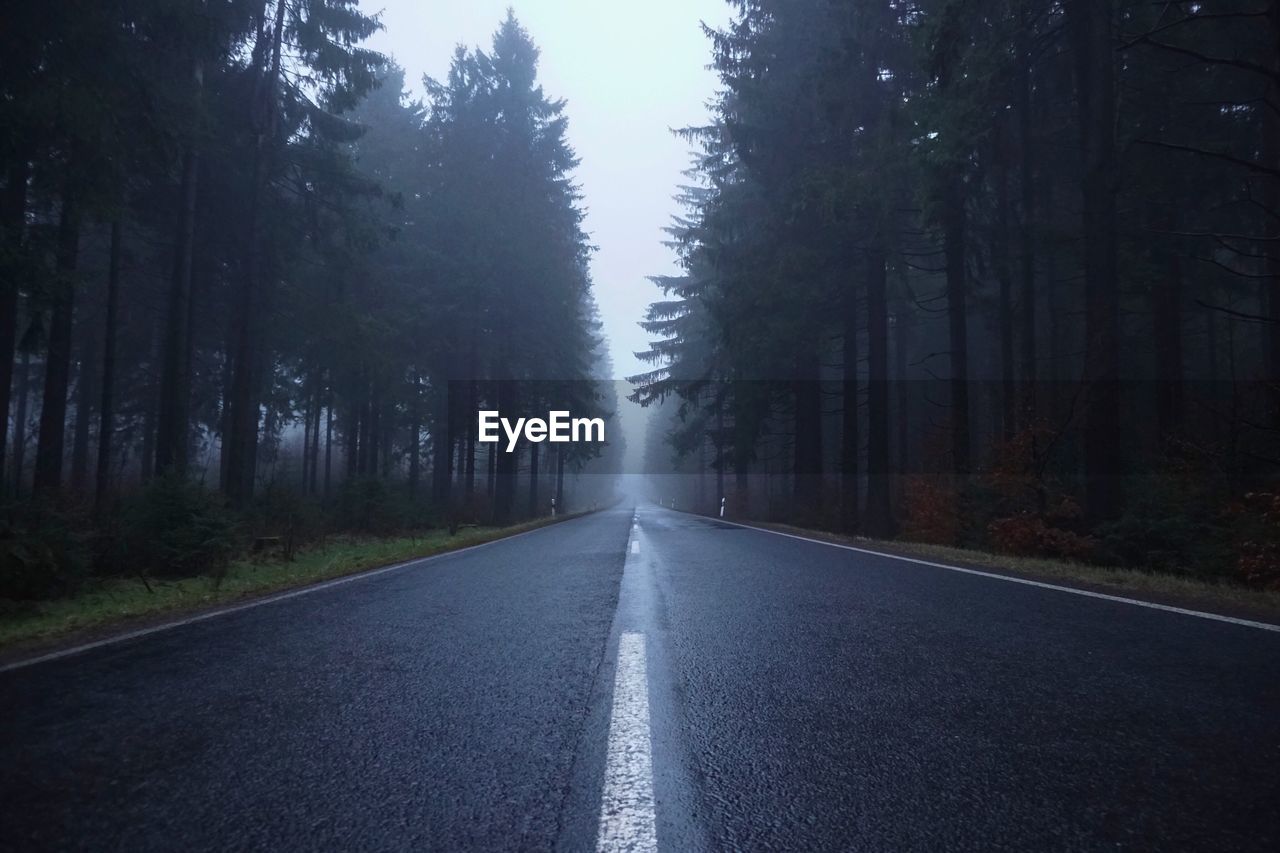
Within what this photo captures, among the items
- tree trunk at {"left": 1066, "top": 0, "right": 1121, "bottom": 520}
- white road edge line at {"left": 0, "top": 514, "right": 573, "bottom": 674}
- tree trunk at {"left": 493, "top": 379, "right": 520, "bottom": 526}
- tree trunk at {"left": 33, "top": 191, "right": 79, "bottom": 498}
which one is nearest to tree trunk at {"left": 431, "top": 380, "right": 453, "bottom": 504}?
tree trunk at {"left": 493, "top": 379, "right": 520, "bottom": 526}

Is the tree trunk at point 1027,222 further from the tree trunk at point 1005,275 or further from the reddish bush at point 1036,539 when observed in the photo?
the reddish bush at point 1036,539

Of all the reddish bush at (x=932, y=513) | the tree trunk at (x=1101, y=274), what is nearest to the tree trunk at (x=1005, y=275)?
the reddish bush at (x=932, y=513)

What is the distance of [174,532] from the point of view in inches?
391

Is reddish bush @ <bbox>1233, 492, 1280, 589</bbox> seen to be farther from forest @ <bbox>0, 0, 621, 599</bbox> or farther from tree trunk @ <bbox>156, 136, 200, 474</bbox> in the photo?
tree trunk @ <bbox>156, 136, 200, 474</bbox>

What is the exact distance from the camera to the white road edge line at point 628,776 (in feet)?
6.69

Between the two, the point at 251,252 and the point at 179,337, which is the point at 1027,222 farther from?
the point at 179,337

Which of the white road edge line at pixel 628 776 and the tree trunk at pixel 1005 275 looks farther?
the tree trunk at pixel 1005 275

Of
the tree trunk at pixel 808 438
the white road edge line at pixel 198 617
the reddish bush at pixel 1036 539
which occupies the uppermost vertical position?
the tree trunk at pixel 808 438

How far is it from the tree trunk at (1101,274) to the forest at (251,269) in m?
13.3

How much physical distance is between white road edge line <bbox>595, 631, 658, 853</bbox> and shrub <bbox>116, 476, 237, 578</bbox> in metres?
8.24

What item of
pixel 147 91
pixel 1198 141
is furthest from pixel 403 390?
pixel 1198 141

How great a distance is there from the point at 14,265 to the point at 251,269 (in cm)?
657

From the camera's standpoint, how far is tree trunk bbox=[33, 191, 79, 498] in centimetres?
1080

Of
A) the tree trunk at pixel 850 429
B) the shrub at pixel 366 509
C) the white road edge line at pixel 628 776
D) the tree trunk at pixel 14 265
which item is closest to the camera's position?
the white road edge line at pixel 628 776
